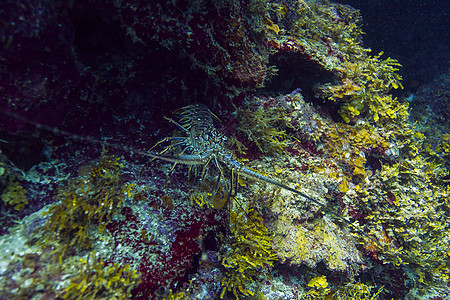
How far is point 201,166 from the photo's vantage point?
3.22m

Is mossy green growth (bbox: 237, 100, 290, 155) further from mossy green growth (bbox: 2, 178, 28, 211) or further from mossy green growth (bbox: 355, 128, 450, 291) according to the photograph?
mossy green growth (bbox: 2, 178, 28, 211)

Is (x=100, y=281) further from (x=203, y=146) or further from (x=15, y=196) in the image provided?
(x=203, y=146)

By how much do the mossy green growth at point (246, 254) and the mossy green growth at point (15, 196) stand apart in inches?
91.1

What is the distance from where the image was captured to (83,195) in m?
2.30

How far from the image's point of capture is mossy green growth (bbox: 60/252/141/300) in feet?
6.07

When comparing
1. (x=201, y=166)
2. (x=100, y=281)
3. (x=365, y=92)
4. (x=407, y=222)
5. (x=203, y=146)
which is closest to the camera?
(x=100, y=281)

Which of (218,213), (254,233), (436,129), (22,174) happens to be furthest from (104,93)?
(436,129)

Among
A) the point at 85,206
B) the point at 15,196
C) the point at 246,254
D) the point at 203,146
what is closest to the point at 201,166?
the point at 203,146

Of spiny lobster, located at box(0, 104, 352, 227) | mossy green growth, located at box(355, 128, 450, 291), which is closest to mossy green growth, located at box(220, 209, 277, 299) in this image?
spiny lobster, located at box(0, 104, 352, 227)

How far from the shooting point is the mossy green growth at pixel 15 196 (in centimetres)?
210

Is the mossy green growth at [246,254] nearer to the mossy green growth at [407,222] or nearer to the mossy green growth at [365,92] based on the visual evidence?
the mossy green growth at [407,222]

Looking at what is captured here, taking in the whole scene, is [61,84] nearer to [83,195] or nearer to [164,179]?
[83,195]

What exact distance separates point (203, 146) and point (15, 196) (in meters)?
2.03

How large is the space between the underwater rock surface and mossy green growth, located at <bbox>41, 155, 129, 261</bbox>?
0.02 m
